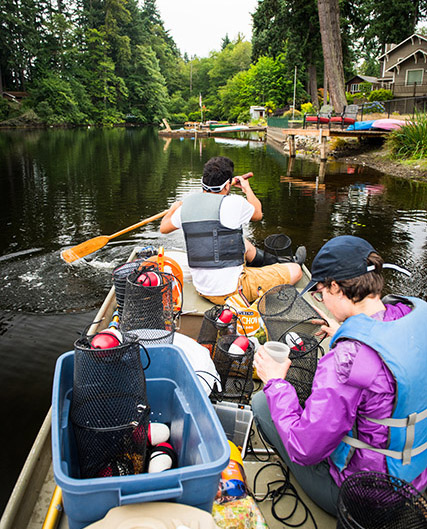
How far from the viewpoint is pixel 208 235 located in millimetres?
4059

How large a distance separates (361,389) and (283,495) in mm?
1029

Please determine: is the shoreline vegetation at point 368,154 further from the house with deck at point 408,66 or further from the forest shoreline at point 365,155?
the house with deck at point 408,66

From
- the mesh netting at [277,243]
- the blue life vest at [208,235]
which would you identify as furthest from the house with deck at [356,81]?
the blue life vest at [208,235]

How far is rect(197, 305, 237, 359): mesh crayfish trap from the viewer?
342 cm

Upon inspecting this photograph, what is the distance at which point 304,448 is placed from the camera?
6.00 feet

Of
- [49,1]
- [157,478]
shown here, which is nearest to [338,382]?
[157,478]

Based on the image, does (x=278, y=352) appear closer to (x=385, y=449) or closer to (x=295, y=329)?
(x=385, y=449)

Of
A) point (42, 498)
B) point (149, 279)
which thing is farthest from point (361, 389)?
point (149, 279)

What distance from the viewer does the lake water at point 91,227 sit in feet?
15.8

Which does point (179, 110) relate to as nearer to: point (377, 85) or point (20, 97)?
point (20, 97)

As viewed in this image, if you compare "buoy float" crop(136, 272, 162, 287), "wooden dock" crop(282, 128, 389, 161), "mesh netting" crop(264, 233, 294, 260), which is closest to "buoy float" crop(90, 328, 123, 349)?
"buoy float" crop(136, 272, 162, 287)

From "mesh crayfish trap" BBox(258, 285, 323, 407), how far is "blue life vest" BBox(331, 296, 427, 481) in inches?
37.0

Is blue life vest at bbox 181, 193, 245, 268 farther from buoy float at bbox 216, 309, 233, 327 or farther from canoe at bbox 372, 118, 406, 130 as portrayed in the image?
canoe at bbox 372, 118, 406, 130

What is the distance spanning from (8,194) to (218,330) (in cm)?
1229
